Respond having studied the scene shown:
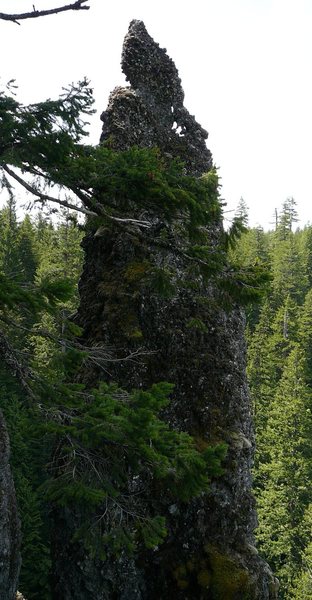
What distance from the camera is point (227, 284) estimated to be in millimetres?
5535

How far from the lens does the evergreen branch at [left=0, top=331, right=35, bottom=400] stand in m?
5.41

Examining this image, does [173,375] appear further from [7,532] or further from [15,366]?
[7,532]

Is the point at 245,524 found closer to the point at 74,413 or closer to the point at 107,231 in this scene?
the point at 74,413

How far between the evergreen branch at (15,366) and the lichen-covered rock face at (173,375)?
6.05 feet

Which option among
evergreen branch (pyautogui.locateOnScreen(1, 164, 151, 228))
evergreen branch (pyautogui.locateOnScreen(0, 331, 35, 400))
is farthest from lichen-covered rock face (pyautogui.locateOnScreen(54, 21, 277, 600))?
evergreen branch (pyautogui.locateOnScreen(0, 331, 35, 400))

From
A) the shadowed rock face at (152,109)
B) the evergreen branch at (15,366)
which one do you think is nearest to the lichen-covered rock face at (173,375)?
the shadowed rock face at (152,109)

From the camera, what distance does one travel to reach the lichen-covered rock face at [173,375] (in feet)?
21.4

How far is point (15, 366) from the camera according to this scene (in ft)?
17.9

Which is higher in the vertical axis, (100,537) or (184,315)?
(184,315)

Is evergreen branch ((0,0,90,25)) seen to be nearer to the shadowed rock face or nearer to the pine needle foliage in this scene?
the pine needle foliage

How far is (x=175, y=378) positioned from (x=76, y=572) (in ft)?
9.04

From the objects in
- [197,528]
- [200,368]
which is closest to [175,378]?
[200,368]

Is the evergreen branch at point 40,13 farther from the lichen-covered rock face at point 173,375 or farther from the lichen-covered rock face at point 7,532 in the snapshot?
the lichen-covered rock face at point 7,532

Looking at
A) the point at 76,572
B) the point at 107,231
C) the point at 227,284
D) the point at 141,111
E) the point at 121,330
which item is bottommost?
the point at 76,572
